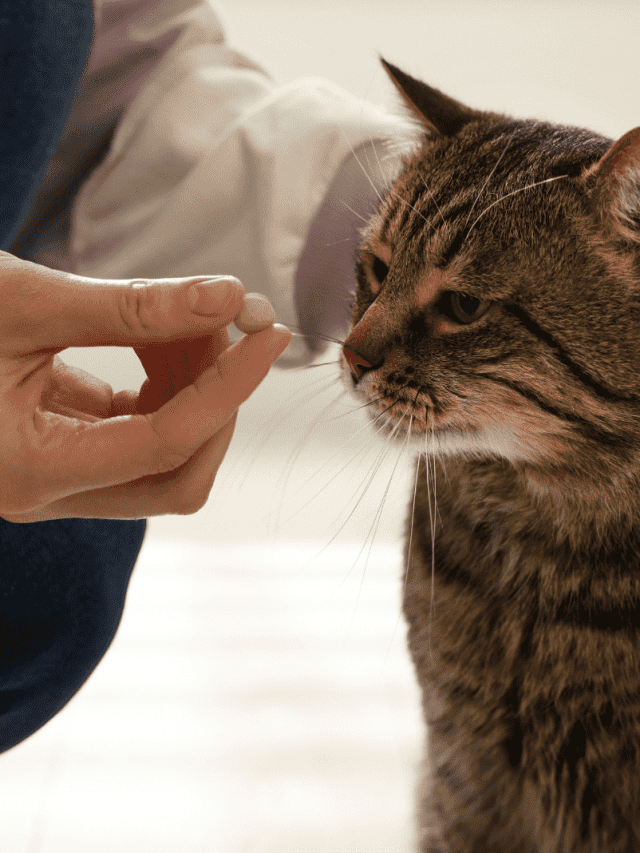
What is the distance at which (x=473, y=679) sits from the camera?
0.61 m

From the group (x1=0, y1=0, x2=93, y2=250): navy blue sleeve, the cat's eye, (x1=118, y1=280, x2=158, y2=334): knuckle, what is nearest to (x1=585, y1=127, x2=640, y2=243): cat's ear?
the cat's eye

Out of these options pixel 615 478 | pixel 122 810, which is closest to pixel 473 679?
pixel 615 478

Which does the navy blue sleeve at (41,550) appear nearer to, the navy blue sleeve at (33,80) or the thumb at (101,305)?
the navy blue sleeve at (33,80)

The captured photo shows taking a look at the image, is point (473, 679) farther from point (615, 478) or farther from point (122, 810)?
point (122, 810)

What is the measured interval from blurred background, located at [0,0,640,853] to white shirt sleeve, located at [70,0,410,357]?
116mm

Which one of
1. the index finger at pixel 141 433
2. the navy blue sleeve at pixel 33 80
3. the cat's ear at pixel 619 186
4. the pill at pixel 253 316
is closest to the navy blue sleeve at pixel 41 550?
the navy blue sleeve at pixel 33 80

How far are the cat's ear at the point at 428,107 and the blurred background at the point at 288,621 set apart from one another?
0.11m

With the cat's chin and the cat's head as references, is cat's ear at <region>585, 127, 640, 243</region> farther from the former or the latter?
the cat's chin

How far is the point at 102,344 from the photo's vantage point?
462 millimetres

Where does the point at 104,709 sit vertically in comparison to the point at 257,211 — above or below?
below

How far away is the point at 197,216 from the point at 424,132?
32cm

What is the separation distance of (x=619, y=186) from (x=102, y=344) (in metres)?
0.37

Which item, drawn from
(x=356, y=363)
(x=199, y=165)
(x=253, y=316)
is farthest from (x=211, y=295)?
(x=199, y=165)

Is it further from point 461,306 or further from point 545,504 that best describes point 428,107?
point 545,504
